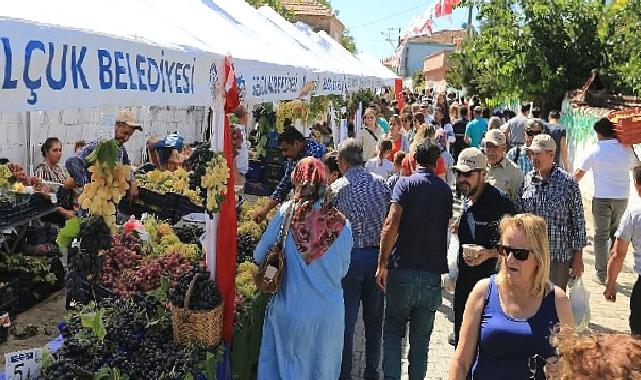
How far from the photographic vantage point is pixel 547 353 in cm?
286

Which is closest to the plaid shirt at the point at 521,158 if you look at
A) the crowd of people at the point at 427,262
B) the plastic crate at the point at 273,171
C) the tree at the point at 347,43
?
the crowd of people at the point at 427,262

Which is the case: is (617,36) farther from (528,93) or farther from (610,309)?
(610,309)

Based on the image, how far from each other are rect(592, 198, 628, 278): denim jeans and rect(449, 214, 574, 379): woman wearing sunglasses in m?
5.33

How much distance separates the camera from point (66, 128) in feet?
36.9

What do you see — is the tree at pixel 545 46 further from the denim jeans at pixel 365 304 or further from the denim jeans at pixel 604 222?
the denim jeans at pixel 365 304

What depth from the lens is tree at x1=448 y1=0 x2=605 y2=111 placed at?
17859mm

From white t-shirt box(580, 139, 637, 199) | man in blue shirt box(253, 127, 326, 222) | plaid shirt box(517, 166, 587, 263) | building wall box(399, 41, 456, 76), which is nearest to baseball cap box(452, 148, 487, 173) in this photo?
plaid shirt box(517, 166, 587, 263)

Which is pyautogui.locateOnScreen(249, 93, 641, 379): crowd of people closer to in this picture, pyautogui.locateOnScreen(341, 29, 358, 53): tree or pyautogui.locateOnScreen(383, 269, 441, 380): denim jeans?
pyautogui.locateOnScreen(383, 269, 441, 380): denim jeans

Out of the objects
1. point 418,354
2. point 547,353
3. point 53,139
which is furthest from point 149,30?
point 53,139

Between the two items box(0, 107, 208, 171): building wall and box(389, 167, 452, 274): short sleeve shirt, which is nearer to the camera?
box(389, 167, 452, 274): short sleeve shirt

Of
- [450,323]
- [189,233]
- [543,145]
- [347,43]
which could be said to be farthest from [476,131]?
[347,43]

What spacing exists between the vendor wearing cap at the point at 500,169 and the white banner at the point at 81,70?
3.24 m

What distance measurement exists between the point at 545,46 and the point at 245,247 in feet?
49.2

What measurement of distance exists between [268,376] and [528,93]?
15.8 m
